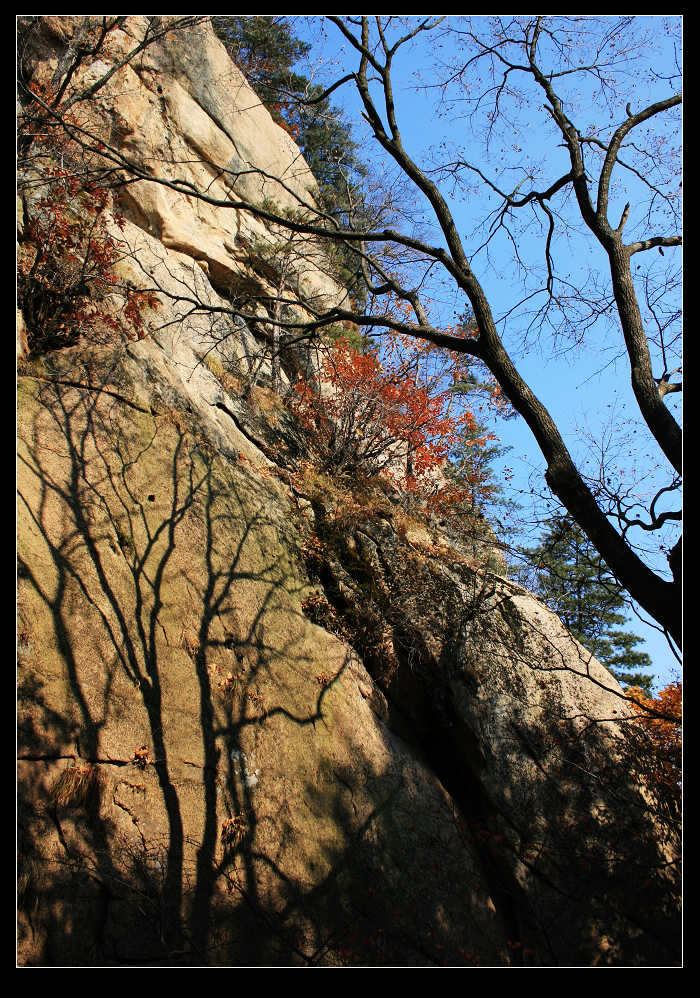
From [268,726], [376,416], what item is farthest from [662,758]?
[376,416]

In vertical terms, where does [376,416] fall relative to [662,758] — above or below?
above

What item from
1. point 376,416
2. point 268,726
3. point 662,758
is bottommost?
point 662,758

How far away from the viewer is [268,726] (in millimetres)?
6016

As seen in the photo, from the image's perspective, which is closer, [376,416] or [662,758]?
[662,758]

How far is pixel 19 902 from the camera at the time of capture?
408 centimetres

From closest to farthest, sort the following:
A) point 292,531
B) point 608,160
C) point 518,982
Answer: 1. point 518,982
2. point 608,160
3. point 292,531

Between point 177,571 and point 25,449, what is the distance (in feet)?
6.81

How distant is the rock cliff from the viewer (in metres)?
4.73

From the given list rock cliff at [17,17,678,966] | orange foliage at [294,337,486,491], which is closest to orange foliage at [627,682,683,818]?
rock cliff at [17,17,678,966]

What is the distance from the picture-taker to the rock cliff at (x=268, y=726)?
186 inches

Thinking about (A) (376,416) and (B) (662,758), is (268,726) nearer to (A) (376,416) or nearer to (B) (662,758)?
(B) (662,758)

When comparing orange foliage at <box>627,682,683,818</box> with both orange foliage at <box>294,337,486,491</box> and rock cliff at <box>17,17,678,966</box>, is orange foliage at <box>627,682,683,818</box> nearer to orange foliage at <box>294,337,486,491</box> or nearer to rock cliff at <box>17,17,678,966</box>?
rock cliff at <box>17,17,678,966</box>

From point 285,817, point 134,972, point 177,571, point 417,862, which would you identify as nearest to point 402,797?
point 417,862

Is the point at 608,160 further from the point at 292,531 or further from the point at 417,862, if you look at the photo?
the point at 417,862
